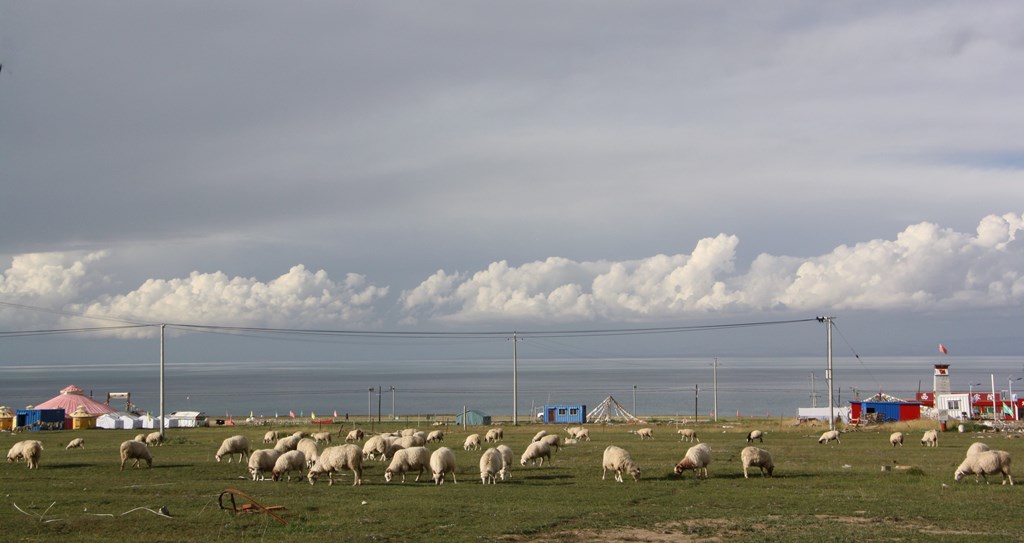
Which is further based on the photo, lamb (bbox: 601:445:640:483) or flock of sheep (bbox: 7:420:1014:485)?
lamb (bbox: 601:445:640:483)

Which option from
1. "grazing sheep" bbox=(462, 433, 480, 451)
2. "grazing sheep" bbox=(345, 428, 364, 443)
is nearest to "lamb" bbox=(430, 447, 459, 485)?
"grazing sheep" bbox=(462, 433, 480, 451)

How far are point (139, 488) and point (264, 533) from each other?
10875 mm

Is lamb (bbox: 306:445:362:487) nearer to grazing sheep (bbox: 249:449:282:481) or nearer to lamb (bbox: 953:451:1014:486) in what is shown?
grazing sheep (bbox: 249:449:282:481)

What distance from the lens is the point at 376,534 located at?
59.3 feet

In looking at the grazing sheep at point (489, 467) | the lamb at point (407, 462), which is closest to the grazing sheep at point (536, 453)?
the grazing sheep at point (489, 467)

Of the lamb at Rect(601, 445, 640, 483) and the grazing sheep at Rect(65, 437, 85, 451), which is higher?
the lamb at Rect(601, 445, 640, 483)

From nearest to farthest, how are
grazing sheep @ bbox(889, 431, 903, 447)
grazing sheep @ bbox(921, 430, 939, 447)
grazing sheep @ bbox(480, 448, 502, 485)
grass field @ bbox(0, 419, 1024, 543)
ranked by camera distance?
grass field @ bbox(0, 419, 1024, 543) → grazing sheep @ bbox(480, 448, 502, 485) → grazing sheep @ bbox(921, 430, 939, 447) → grazing sheep @ bbox(889, 431, 903, 447)

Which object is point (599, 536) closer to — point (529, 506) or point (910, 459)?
point (529, 506)

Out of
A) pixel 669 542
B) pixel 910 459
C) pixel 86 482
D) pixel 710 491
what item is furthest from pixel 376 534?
pixel 910 459

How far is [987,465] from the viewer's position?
26812mm

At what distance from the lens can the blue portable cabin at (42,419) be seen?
79625 mm

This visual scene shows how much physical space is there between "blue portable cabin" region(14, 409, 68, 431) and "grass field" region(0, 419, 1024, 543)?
48087 mm

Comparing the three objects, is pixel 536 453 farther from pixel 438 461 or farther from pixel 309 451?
pixel 309 451

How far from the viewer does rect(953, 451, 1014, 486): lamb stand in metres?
26.7
